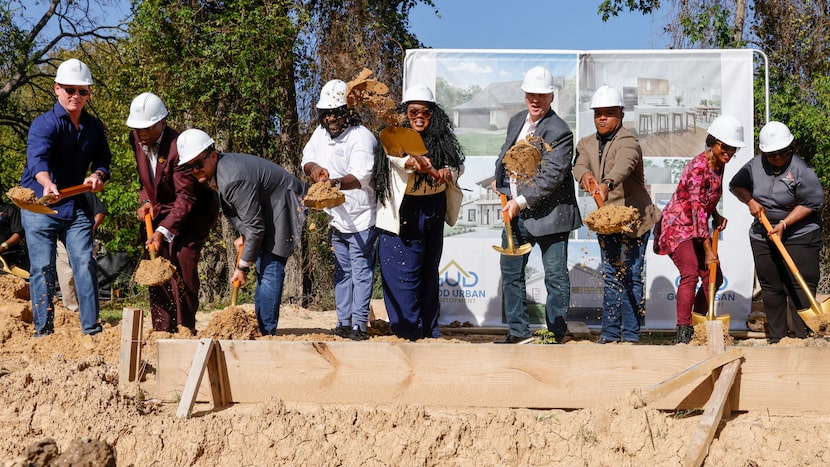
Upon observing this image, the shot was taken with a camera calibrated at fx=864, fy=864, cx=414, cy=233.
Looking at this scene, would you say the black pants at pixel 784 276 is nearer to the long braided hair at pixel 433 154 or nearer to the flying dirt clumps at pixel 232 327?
the long braided hair at pixel 433 154

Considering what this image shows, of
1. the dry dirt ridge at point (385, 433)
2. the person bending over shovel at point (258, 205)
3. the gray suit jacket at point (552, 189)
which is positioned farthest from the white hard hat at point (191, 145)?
the gray suit jacket at point (552, 189)

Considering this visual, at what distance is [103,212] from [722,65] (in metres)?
5.23

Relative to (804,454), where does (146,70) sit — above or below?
above

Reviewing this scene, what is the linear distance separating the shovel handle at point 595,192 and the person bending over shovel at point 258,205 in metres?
1.87

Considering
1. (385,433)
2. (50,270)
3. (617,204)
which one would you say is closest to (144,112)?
(50,270)

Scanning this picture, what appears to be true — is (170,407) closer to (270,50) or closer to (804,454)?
(804,454)

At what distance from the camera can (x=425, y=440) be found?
11.5ft

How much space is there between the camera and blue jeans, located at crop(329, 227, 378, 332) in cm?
563

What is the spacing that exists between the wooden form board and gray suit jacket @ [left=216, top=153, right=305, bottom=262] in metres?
1.40

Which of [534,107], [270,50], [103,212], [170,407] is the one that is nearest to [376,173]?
[534,107]

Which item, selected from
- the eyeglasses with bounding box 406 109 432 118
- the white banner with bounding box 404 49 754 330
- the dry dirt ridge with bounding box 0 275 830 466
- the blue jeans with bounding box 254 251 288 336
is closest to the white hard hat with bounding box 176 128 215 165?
the blue jeans with bounding box 254 251 288 336

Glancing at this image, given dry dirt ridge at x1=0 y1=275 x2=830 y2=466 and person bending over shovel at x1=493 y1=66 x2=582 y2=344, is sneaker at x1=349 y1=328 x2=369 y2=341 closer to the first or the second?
person bending over shovel at x1=493 y1=66 x2=582 y2=344

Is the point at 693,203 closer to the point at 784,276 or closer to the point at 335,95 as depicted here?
the point at 784,276

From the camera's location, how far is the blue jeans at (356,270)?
563 centimetres
